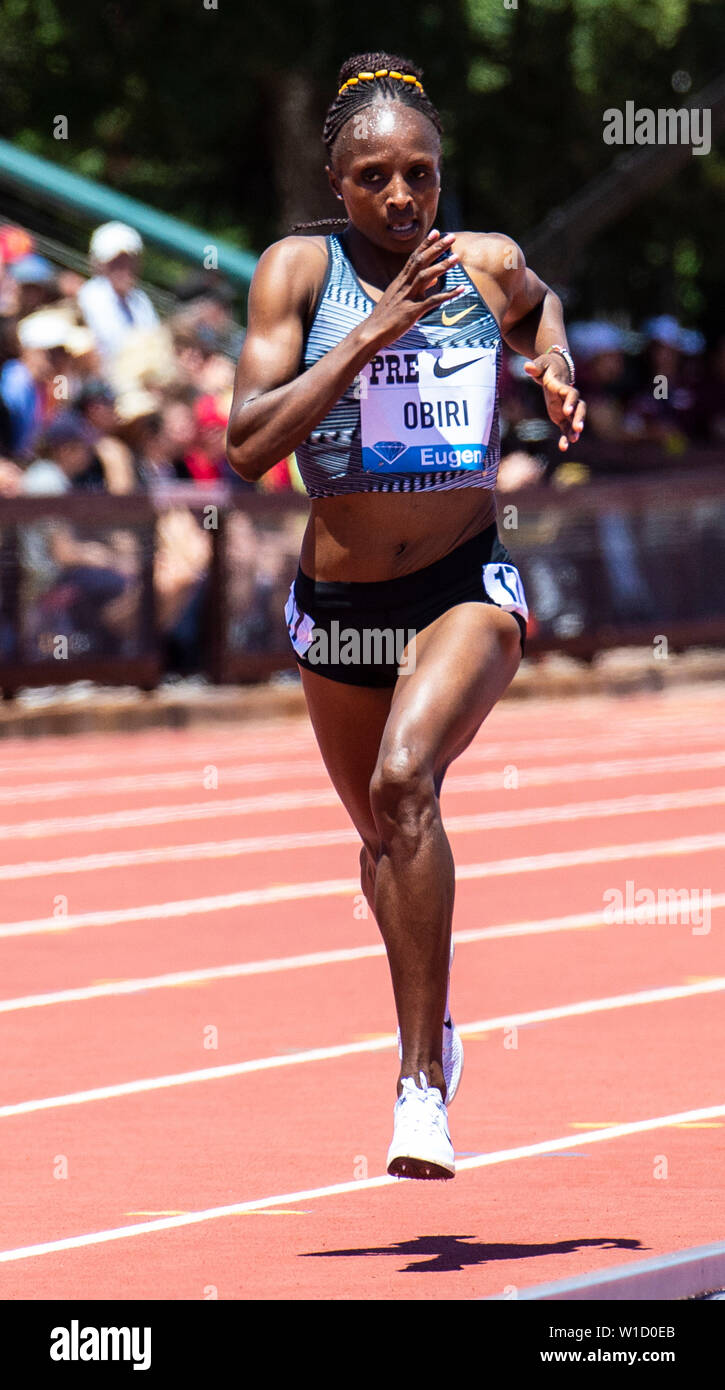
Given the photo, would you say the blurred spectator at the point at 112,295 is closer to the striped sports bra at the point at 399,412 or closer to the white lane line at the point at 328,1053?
the white lane line at the point at 328,1053

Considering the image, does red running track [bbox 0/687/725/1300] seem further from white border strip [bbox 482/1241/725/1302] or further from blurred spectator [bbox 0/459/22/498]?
blurred spectator [bbox 0/459/22/498]

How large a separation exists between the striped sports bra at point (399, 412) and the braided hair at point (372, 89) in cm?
28

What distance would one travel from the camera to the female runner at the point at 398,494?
531cm

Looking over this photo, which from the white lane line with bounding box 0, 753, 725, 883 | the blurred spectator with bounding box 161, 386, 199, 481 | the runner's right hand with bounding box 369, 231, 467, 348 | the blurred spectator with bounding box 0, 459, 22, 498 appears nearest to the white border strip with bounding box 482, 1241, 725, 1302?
the runner's right hand with bounding box 369, 231, 467, 348

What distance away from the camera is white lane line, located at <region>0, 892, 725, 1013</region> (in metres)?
8.39

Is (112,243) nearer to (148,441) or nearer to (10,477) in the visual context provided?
(148,441)

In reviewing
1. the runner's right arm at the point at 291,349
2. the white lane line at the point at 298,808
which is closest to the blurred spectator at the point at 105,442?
the white lane line at the point at 298,808

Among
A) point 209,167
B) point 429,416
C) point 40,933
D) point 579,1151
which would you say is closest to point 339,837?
point 40,933

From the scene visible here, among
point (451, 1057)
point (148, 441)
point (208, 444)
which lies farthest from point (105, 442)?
point (451, 1057)

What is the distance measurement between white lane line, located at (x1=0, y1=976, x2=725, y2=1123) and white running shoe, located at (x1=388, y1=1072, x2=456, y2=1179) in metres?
1.28
